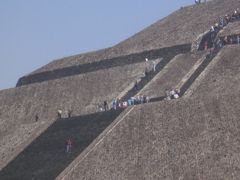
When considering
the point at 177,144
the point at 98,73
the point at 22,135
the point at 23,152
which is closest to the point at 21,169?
the point at 23,152

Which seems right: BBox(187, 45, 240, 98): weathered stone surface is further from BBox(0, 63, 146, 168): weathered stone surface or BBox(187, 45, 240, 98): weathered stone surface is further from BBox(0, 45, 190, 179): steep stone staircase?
BBox(0, 63, 146, 168): weathered stone surface

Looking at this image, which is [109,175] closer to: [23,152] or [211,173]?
[211,173]

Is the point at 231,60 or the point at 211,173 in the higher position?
the point at 231,60

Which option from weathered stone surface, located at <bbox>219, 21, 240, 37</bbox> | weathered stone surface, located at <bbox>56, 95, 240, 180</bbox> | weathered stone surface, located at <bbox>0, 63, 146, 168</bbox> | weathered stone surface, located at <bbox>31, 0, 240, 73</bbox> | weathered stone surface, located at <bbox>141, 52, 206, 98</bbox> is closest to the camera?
weathered stone surface, located at <bbox>56, 95, 240, 180</bbox>

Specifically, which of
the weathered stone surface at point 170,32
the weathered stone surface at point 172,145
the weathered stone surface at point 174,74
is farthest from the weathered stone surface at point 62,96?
the weathered stone surface at point 172,145

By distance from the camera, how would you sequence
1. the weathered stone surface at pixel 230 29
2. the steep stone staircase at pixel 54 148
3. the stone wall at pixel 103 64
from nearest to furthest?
the steep stone staircase at pixel 54 148 → the weathered stone surface at pixel 230 29 → the stone wall at pixel 103 64

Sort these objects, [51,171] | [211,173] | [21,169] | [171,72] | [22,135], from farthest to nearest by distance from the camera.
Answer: [171,72] → [22,135] → [21,169] → [51,171] → [211,173]

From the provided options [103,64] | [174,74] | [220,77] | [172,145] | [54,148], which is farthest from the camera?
[103,64]

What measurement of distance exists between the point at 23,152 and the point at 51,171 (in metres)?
3.32

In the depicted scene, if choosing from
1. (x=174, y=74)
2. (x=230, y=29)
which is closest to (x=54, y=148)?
(x=174, y=74)

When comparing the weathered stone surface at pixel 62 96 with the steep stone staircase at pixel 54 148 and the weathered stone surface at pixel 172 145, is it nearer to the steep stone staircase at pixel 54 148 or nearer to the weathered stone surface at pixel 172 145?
the steep stone staircase at pixel 54 148

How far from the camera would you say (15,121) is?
33.8 metres

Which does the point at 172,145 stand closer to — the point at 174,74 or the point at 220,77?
the point at 220,77

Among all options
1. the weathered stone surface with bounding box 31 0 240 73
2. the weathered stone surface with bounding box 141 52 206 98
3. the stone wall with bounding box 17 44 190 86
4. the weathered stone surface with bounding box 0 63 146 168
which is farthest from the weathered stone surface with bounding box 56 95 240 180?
the weathered stone surface with bounding box 31 0 240 73
